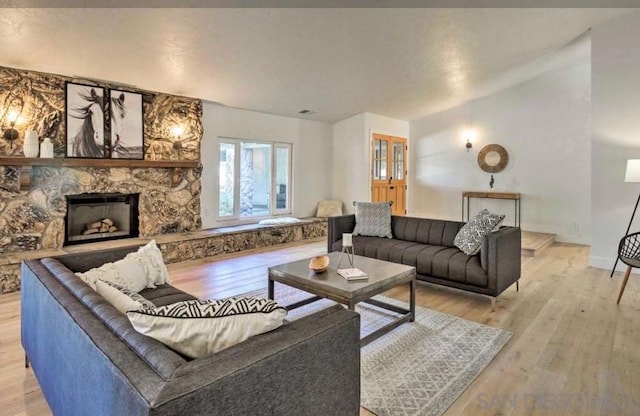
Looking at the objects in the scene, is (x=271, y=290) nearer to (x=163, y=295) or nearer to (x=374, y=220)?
(x=163, y=295)

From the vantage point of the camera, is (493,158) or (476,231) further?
(493,158)

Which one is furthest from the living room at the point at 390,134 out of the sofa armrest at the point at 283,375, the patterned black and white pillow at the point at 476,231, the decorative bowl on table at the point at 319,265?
the decorative bowl on table at the point at 319,265

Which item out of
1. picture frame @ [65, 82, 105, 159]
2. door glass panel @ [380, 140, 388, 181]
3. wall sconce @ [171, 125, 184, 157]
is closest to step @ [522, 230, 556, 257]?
door glass panel @ [380, 140, 388, 181]

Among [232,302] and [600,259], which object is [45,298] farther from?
[600,259]

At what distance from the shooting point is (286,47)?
421cm

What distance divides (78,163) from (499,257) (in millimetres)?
4775

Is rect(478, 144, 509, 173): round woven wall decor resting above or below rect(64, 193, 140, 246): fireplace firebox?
above

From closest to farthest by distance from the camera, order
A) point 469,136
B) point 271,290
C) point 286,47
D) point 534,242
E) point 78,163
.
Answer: point 271,290, point 286,47, point 78,163, point 534,242, point 469,136

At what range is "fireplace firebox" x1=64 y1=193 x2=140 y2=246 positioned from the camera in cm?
469

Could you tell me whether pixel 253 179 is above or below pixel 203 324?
above

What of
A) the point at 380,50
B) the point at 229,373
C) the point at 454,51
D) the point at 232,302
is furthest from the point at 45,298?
the point at 454,51

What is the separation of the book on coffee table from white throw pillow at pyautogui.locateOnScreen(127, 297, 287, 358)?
1.50 metres

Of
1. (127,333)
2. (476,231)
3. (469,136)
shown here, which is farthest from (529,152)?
(127,333)

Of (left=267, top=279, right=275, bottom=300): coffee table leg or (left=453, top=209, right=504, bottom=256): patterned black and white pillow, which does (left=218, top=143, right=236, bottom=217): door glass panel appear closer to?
(left=267, top=279, right=275, bottom=300): coffee table leg
